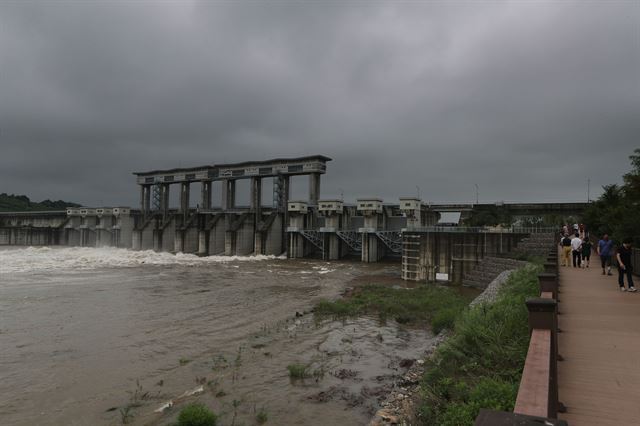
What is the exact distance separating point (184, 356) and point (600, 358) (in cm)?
1033

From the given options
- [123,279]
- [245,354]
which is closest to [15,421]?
[245,354]

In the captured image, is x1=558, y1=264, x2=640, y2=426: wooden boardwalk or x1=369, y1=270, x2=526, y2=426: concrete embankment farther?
x1=369, y1=270, x2=526, y2=426: concrete embankment

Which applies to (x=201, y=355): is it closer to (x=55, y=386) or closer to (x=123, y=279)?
(x=55, y=386)

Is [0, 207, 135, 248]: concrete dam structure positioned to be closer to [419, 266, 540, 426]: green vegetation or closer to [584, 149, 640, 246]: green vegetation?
[584, 149, 640, 246]: green vegetation

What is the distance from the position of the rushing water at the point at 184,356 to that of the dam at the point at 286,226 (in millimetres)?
10150

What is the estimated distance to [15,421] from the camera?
26.2ft

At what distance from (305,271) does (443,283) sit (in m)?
13.4

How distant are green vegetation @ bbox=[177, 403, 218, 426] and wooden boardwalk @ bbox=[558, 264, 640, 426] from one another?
5.78 metres

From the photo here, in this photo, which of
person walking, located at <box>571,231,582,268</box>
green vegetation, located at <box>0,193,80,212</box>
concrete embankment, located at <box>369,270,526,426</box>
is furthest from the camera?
green vegetation, located at <box>0,193,80,212</box>

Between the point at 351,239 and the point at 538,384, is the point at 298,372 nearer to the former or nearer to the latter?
the point at 538,384

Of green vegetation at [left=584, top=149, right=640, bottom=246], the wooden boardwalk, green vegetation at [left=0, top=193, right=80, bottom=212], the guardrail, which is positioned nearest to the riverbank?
the wooden boardwalk

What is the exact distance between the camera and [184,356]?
11953mm

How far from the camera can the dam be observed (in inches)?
1154

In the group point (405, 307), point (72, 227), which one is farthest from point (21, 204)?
point (405, 307)
